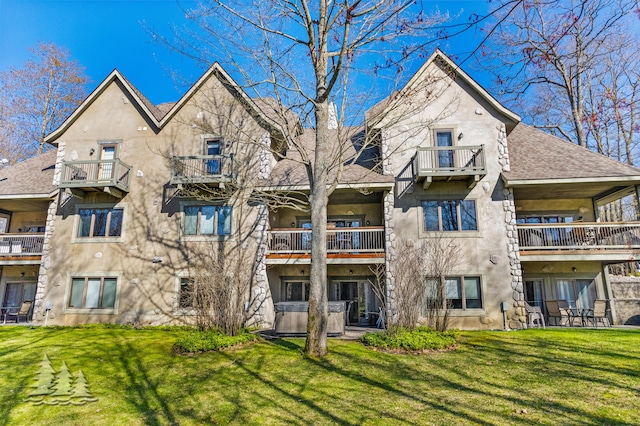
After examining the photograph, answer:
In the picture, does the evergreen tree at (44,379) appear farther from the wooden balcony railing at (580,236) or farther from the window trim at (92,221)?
the wooden balcony railing at (580,236)

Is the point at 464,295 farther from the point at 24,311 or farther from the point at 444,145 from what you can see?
the point at 24,311

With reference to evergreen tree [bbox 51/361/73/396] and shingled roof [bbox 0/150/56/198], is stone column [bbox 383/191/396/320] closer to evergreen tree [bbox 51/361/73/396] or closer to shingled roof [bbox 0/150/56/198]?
evergreen tree [bbox 51/361/73/396]

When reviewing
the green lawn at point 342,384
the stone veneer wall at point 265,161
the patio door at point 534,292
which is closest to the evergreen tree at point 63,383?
the green lawn at point 342,384

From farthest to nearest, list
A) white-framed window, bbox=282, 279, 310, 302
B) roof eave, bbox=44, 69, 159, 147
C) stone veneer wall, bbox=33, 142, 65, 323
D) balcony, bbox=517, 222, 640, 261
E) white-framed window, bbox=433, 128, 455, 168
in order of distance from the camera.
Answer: white-framed window, bbox=282, 279, 310, 302 < roof eave, bbox=44, 69, 159, 147 < stone veneer wall, bbox=33, 142, 65, 323 < white-framed window, bbox=433, 128, 455, 168 < balcony, bbox=517, 222, 640, 261

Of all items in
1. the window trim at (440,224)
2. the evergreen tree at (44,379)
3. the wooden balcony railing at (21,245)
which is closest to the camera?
the evergreen tree at (44,379)

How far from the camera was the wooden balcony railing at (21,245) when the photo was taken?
16.6 metres

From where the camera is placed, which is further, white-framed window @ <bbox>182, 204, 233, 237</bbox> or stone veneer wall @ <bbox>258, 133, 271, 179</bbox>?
stone veneer wall @ <bbox>258, 133, 271, 179</bbox>

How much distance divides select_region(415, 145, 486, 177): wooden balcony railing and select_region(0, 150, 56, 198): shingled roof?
16.3m

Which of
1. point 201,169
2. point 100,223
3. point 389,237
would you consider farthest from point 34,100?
point 389,237

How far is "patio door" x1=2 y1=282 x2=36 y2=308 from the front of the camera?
721 inches

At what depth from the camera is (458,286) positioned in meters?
14.3

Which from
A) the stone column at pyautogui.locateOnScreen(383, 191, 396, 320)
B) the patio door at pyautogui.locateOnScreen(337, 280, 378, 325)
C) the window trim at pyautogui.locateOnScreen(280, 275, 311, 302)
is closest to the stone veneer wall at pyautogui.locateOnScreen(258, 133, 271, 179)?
the window trim at pyautogui.locateOnScreen(280, 275, 311, 302)

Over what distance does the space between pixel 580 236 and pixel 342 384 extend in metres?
12.9

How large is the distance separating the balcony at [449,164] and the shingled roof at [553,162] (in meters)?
1.38
